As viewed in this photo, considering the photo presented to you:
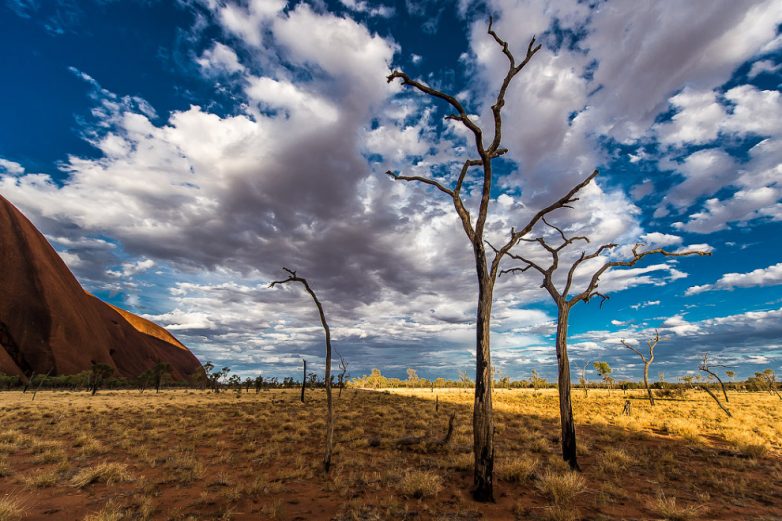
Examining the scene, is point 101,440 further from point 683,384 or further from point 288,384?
point 683,384

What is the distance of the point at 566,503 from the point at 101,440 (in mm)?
20265

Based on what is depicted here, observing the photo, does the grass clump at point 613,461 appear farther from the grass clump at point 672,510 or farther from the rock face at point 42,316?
the rock face at point 42,316

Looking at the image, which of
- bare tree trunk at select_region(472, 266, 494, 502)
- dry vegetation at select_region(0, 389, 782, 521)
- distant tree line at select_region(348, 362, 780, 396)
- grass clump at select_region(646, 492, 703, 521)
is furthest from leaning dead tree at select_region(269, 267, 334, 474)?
distant tree line at select_region(348, 362, 780, 396)

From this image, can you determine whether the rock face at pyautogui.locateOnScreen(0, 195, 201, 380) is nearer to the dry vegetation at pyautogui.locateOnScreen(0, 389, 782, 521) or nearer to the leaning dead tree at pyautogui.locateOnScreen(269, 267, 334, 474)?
the dry vegetation at pyautogui.locateOnScreen(0, 389, 782, 521)

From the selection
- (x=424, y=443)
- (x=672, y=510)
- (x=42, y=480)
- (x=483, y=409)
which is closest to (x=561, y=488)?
(x=672, y=510)

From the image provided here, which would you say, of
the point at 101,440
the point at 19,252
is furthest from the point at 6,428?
the point at 19,252

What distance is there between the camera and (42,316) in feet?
272

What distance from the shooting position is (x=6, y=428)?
19.8m

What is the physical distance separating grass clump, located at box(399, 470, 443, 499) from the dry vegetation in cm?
6

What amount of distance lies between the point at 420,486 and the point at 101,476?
1004 cm

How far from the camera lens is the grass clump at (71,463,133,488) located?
1099 cm

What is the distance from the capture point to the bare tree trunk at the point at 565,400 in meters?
12.6

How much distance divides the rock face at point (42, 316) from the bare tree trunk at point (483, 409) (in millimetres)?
86684

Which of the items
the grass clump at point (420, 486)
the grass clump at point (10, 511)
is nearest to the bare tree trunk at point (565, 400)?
the grass clump at point (420, 486)
